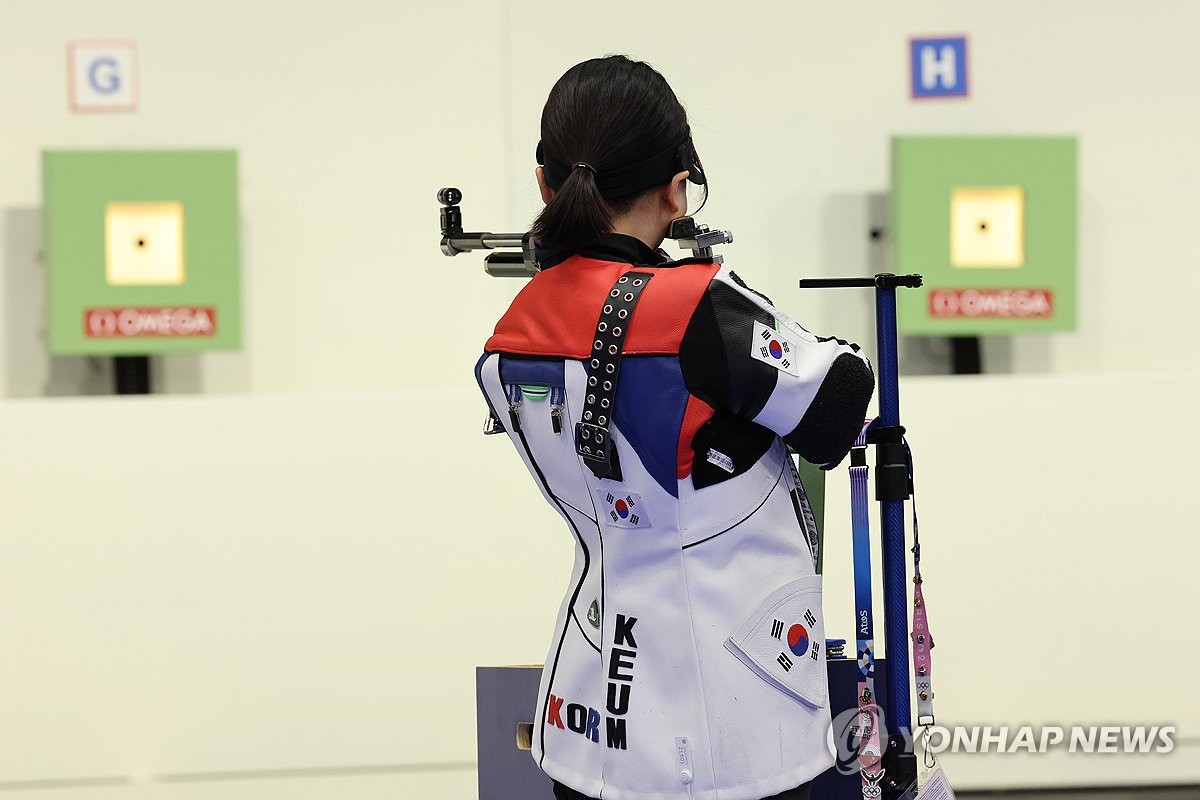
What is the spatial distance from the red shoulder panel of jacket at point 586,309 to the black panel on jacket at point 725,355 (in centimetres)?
1

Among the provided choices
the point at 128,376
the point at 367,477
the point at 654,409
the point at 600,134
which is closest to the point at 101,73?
the point at 128,376

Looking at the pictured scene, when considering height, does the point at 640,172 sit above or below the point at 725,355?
above

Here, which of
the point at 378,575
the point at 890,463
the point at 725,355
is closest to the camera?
the point at 725,355

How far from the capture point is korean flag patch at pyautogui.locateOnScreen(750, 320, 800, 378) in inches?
40.9

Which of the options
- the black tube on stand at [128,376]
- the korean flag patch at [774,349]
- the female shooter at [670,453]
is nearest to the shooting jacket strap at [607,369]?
the female shooter at [670,453]

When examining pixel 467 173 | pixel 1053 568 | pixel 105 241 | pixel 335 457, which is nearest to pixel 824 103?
pixel 467 173

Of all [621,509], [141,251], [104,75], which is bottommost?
[621,509]

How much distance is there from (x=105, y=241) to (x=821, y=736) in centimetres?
217

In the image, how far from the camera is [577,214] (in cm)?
109

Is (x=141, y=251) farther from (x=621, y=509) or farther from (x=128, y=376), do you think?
(x=621, y=509)

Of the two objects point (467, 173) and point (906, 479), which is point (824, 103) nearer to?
point (467, 173)

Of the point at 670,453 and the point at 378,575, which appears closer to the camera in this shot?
the point at 670,453

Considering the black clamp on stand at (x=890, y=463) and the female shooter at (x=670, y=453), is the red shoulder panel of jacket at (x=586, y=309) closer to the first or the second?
the female shooter at (x=670, y=453)

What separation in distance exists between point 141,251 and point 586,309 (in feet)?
6.47
